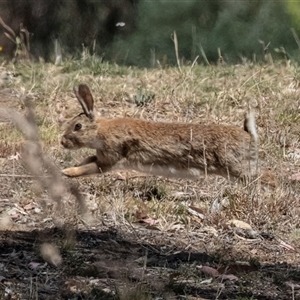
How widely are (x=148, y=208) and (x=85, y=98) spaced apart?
150 centimetres

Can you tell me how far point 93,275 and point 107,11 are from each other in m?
12.6

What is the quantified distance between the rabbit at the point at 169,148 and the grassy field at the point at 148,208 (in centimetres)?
11

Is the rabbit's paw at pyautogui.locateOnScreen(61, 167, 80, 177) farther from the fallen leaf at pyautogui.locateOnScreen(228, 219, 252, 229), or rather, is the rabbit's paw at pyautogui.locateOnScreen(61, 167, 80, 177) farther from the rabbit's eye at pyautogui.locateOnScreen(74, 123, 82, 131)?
the fallen leaf at pyautogui.locateOnScreen(228, 219, 252, 229)

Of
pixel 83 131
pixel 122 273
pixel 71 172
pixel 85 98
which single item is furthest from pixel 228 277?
pixel 83 131

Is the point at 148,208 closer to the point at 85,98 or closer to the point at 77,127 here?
the point at 85,98

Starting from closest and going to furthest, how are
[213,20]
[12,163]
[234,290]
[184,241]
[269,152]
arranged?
[234,290] → [184,241] → [12,163] → [269,152] → [213,20]

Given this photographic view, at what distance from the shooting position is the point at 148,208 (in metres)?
5.97

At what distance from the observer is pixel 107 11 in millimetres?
16609

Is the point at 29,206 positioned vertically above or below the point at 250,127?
below

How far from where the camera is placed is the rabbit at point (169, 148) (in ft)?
22.1

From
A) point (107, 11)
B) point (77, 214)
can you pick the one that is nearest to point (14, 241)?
point (77, 214)

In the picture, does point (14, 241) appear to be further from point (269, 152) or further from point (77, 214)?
point (269, 152)

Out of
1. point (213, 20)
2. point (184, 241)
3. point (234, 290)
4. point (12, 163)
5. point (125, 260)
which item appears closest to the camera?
point (234, 290)

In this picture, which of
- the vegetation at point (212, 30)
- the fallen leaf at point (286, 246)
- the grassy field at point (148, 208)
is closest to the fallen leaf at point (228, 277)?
the grassy field at point (148, 208)
